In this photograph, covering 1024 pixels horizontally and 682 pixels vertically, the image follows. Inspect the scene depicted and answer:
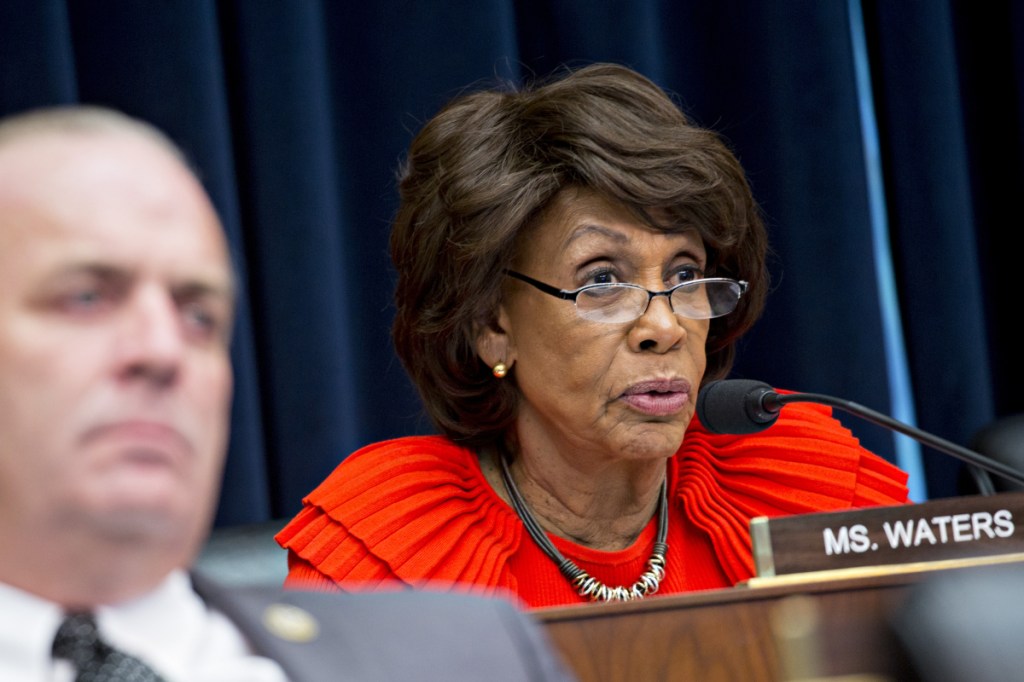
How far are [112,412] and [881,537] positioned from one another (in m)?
0.73

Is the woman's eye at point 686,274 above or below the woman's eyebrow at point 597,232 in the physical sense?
below

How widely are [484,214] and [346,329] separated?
0.68 m

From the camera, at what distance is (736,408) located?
1.53 m

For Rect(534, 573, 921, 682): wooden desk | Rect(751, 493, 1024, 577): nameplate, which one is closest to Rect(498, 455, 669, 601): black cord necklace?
Rect(751, 493, 1024, 577): nameplate

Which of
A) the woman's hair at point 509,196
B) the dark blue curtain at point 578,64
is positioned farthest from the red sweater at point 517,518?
the dark blue curtain at point 578,64

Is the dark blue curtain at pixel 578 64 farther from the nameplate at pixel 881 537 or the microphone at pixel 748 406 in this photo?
the nameplate at pixel 881 537

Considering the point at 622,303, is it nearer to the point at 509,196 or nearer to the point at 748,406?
the point at 509,196

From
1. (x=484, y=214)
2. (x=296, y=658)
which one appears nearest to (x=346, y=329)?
(x=484, y=214)

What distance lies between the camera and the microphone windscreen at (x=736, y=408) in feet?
4.99

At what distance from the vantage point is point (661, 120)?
1908 mm

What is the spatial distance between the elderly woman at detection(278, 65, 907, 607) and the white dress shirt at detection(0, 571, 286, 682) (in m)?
0.83

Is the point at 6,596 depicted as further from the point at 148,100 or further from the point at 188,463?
the point at 148,100

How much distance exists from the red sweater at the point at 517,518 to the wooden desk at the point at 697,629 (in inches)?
24.9

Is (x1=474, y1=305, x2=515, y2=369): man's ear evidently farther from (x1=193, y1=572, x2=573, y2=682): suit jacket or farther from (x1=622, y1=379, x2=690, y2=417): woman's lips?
→ (x1=193, y1=572, x2=573, y2=682): suit jacket
